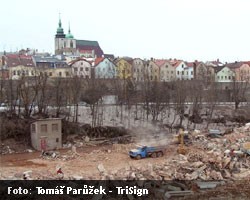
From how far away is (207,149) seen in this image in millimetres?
20734

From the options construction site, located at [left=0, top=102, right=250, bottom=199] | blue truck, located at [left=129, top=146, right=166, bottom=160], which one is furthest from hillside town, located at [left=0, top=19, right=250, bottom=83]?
blue truck, located at [left=129, top=146, right=166, bottom=160]

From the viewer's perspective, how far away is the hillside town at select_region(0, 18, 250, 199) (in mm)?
14828

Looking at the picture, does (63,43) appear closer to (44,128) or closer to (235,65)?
(235,65)

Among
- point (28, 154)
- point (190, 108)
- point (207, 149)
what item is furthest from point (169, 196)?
point (190, 108)

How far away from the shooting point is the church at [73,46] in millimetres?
77938

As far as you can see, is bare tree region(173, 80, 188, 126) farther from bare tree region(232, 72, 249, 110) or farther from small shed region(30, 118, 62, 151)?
small shed region(30, 118, 62, 151)

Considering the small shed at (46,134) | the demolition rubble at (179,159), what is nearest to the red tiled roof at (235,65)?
the demolition rubble at (179,159)

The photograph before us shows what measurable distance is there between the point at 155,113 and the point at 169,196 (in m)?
17.6

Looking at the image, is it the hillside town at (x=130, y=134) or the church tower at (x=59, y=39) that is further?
the church tower at (x=59, y=39)

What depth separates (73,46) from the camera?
80250 mm

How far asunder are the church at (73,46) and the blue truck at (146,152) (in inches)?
2266

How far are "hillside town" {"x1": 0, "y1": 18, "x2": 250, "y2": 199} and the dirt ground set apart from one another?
45 mm

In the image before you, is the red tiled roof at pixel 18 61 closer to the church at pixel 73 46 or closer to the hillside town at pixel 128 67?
the hillside town at pixel 128 67

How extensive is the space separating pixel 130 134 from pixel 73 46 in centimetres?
5776
